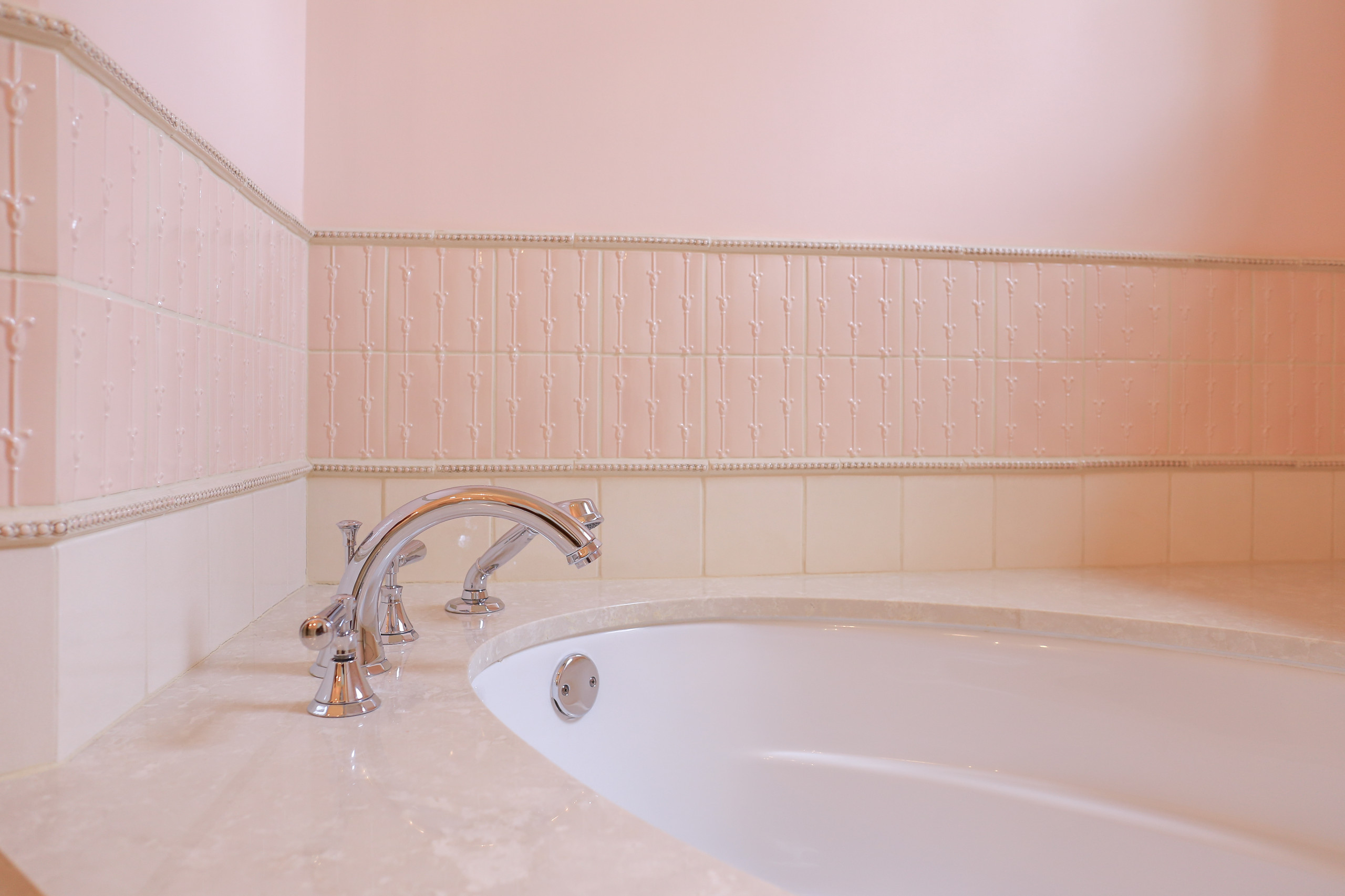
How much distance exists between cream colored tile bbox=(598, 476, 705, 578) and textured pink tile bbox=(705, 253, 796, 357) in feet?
0.78

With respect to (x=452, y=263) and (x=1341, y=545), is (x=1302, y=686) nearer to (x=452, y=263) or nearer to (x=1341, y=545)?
(x=1341, y=545)

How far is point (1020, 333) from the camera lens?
1387 mm

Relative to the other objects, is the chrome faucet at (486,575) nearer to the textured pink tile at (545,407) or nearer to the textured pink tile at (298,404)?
the textured pink tile at (545,407)

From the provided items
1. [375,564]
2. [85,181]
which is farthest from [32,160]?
[375,564]

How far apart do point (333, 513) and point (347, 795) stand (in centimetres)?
77

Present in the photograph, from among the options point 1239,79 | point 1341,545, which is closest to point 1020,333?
point 1239,79

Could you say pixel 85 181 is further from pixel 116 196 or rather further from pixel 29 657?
pixel 29 657

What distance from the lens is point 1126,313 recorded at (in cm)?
142

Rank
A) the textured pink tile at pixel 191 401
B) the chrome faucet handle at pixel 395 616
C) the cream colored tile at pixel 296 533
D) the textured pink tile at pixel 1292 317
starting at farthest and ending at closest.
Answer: the textured pink tile at pixel 1292 317 < the cream colored tile at pixel 296 533 < the chrome faucet handle at pixel 395 616 < the textured pink tile at pixel 191 401

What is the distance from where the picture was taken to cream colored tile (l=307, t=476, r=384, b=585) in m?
1.22

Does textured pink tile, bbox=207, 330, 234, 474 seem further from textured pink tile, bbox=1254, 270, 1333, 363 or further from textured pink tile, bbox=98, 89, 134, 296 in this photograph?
textured pink tile, bbox=1254, 270, 1333, 363

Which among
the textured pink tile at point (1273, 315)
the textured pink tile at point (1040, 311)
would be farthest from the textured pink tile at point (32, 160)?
the textured pink tile at point (1273, 315)

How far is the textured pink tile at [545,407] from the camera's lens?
125cm

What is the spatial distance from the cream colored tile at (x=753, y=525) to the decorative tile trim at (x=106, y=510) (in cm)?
68
